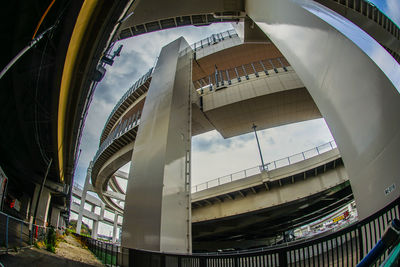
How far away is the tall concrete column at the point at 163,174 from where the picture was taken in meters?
9.80

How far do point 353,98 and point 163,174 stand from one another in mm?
7904

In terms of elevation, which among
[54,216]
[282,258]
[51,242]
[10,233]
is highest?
[54,216]

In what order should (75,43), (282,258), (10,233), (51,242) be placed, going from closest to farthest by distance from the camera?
(282,258) → (75,43) → (10,233) → (51,242)

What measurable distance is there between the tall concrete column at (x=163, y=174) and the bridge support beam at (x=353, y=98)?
6.85 metres

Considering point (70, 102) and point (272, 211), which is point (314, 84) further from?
point (272, 211)

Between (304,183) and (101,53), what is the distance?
18007 millimetres

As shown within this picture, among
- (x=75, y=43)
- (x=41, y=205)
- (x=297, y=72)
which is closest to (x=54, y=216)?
(x=41, y=205)

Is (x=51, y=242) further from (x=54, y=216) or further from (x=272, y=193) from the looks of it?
(x=54, y=216)

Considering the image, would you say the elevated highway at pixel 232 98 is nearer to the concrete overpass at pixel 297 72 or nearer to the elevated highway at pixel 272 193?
the elevated highway at pixel 272 193

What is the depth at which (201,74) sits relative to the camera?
82.3 feet

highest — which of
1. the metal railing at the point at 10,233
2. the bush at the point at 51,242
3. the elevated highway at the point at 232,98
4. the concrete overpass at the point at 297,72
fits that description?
the elevated highway at the point at 232,98

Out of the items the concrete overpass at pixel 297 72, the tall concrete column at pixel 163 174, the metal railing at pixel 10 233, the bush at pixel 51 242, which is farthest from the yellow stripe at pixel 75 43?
the bush at pixel 51 242

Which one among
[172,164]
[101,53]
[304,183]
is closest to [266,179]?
[304,183]

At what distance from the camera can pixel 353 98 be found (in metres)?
5.75
